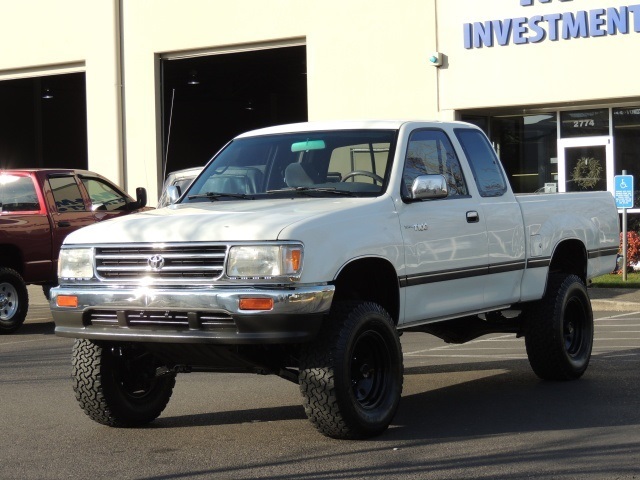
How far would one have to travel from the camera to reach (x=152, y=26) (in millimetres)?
26266

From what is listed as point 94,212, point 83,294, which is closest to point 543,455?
point 83,294

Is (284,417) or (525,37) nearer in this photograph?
(284,417)

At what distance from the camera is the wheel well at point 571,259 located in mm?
10461

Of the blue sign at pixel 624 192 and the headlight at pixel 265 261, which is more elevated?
the blue sign at pixel 624 192

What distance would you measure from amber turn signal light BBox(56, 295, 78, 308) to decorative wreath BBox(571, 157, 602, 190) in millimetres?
17000

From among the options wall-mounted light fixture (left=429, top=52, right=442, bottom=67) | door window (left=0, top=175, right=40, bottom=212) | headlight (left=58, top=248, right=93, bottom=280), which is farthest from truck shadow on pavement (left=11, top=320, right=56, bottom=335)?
wall-mounted light fixture (left=429, top=52, right=442, bottom=67)

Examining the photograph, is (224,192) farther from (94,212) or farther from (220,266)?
(94,212)

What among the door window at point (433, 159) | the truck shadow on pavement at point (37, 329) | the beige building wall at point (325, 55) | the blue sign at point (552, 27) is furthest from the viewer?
the beige building wall at point (325, 55)

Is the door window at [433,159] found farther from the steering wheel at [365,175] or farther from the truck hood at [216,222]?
the truck hood at [216,222]

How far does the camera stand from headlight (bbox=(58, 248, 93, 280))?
7848 millimetres

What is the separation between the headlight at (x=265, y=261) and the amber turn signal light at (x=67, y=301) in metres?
1.13

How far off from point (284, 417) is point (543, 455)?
2.13m

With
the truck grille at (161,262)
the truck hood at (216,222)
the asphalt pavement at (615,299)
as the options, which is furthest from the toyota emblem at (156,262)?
the asphalt pavement at (615,299)

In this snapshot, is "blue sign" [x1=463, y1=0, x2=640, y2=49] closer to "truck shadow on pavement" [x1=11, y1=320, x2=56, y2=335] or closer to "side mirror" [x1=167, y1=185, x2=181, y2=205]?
"truck shadow on pavement" [x1=11, y1=320, x2=56, y2=335]
